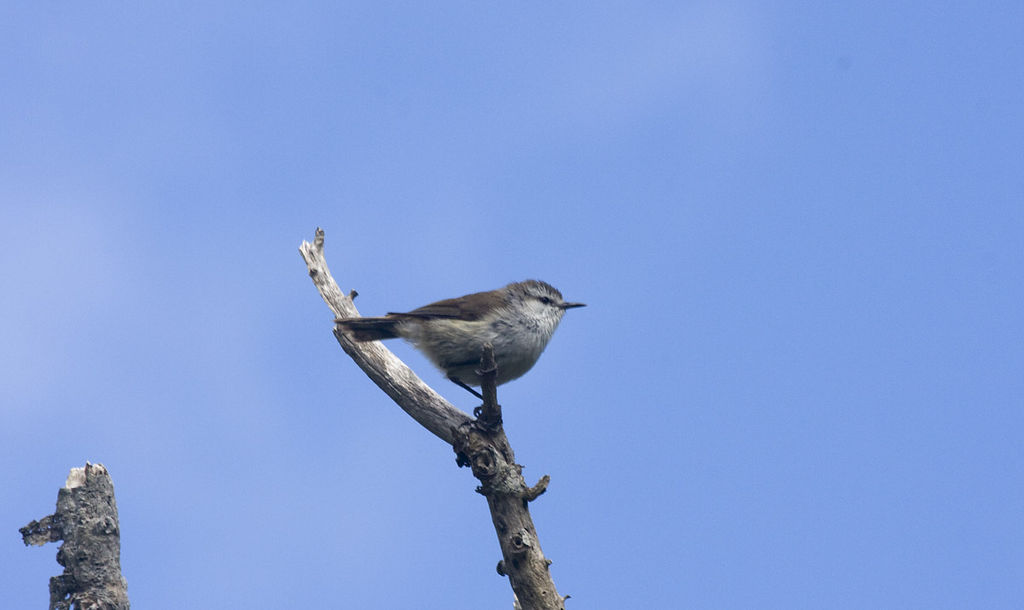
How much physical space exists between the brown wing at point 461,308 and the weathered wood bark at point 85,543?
264cm

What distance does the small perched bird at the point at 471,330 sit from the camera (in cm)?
730

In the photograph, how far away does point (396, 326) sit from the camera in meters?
7.56

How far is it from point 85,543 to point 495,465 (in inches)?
105

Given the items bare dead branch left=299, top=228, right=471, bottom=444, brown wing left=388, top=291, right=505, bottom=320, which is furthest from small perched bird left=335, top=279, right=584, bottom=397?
bare dead branch left=299, top=228, right=471, bottom=444

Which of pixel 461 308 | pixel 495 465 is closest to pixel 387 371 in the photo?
pixel 461 308

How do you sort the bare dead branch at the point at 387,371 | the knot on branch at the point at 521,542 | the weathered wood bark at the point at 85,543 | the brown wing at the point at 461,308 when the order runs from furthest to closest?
the brown wing at the point at 461,308 → the bare dead branch at the point at 387,371 → the knot on branch at the point at 521,542 → the weathered wood bark at the point at 85,543

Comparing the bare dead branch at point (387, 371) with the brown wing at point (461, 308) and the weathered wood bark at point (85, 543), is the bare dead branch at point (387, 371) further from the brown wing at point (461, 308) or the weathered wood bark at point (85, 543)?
the weathered wood bark at point (85, 543)

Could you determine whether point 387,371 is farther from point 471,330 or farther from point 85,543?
point 85,543

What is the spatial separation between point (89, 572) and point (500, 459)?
8.92 ft

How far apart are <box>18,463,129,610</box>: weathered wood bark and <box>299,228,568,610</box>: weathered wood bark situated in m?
2.37

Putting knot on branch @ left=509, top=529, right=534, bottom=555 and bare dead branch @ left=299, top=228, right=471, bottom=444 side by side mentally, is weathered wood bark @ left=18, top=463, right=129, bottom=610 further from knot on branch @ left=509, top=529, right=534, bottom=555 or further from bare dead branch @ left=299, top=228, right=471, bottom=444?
knot on branch @ left=509, top=529, right=534, bottom=555

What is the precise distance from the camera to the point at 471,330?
7285mm

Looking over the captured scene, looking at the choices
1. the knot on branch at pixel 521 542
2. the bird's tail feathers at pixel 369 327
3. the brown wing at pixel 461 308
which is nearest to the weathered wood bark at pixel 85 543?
the bird's tail feathers at pixel 369 327

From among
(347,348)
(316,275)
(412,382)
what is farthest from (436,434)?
(316,275)
